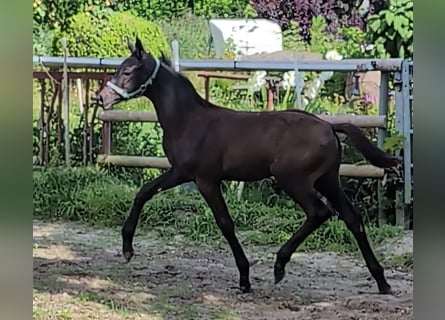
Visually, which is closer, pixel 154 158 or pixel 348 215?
pixel 348 215

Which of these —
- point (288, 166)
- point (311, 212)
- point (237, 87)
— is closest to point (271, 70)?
point (237, 87)

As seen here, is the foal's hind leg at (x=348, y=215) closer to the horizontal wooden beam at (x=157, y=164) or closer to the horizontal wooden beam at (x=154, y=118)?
the horizontal wooden beam at (x=157, y=164)

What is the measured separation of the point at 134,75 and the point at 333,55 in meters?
0.69

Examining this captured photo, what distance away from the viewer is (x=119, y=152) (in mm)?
2484

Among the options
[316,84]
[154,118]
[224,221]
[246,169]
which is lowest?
[224,221]

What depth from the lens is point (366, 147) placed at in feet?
7.60

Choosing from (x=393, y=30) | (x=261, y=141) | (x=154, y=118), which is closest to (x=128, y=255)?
A: (x=154, y=118)

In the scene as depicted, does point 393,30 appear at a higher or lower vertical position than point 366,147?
higher

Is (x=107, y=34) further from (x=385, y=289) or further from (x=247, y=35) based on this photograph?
(x=385, y=289)

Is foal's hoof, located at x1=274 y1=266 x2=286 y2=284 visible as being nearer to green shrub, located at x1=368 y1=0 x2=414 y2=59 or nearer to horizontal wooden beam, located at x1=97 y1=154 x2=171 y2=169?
horizontal wooden beam, located at x1=97 y1=154 x2=171 y2=169

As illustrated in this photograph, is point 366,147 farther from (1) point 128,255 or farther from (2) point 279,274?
(1) point 128,255

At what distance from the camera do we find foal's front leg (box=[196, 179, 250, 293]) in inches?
93.0

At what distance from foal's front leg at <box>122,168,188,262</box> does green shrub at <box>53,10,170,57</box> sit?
16.8 inches
